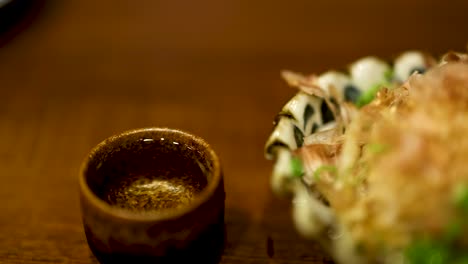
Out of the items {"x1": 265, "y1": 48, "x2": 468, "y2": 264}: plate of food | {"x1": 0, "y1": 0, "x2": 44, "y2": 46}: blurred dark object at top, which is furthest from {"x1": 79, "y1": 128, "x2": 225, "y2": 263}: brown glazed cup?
{"x1": 0, "y1": 0, "x2": 44, "y2": 46}: blurred dark object at top

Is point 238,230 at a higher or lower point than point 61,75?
lower

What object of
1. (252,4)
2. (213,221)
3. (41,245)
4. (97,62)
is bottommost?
(41,245)

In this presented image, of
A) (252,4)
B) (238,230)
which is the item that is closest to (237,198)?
(238,230)

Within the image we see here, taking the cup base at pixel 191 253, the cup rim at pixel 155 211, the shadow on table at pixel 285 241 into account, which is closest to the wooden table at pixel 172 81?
the shadow on table at pixel 285 241

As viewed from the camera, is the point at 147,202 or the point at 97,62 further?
the point at 97,62

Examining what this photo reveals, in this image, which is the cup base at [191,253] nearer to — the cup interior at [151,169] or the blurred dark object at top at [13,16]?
the cup interior at [151,169]

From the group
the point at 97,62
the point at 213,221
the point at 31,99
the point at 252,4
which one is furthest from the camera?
the point at 252,4

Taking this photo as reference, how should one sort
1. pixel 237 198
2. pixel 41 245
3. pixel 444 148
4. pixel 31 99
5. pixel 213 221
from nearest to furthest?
pixel 444 148
pixel 213 221
pixel 41 245
pixel 237 198
pixel 31 99

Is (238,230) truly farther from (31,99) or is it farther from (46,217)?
(31,99)
